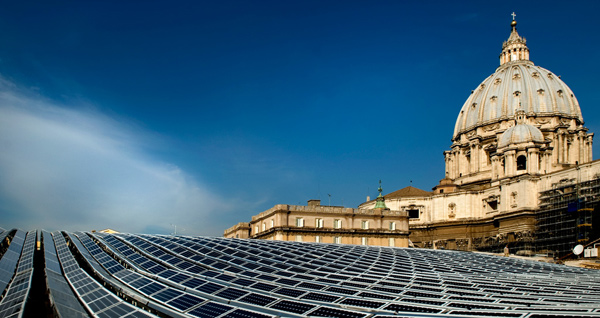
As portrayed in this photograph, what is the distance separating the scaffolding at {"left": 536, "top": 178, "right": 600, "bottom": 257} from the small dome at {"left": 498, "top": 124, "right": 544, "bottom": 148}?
51.9ft

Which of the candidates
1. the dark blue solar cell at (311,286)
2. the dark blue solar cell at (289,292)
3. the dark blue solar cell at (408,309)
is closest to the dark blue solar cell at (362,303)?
the dark blue solar cell at (408,309)

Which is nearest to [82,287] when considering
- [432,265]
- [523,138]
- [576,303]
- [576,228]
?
[576,303]

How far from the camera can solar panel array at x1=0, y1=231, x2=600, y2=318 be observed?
23.5 meters

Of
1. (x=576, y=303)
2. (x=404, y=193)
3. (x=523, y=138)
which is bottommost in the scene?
(x=576, y=303)

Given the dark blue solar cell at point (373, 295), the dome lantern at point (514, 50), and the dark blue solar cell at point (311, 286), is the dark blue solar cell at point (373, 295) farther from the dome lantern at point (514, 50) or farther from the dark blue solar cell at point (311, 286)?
the dome lantern at point (514, 50)

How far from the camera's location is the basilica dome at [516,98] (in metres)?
143

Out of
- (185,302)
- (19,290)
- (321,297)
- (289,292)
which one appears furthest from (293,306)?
(19,290)

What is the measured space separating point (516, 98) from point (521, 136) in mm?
27365

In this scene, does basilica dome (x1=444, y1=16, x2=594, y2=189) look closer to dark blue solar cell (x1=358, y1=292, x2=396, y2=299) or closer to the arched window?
the arched window

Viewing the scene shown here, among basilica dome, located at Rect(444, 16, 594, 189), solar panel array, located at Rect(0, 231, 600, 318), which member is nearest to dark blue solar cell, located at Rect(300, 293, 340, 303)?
solar panel array, located at Rect(0, 231, 600, 318)

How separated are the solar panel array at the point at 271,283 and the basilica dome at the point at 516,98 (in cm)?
10400

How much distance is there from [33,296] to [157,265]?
896cm

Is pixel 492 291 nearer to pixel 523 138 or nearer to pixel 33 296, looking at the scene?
pixel 33 296

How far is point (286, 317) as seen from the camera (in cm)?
2172
